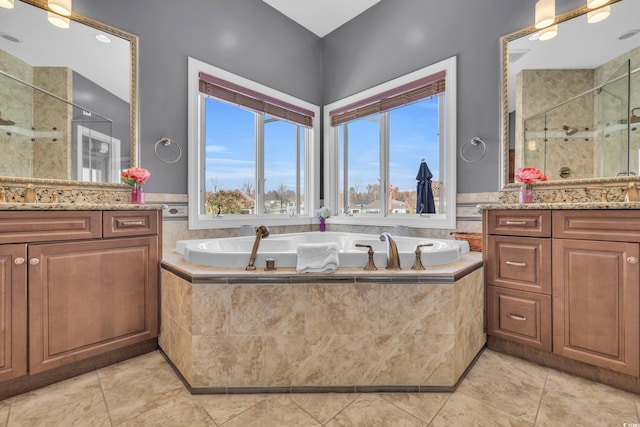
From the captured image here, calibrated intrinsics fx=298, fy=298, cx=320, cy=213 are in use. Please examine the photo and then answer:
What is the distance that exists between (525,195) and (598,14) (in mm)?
1228

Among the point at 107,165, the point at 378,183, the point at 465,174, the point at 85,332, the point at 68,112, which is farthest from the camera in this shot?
the point at 378,183

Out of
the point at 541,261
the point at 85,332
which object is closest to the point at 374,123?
the point at 541,261

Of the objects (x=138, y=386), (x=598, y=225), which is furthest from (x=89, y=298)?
(x=598, y=225)

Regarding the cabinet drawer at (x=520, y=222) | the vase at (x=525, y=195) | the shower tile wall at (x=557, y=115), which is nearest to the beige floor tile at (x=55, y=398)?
the cabinet drawer at (x=520, y=222)

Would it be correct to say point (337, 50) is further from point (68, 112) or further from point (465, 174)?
point (68, 112)

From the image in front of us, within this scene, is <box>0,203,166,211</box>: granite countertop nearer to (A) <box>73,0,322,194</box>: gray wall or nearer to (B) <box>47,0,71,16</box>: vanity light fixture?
(A) <box>73,0,322,194</box>: gray wall

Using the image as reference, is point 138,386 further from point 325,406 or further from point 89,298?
point 325,406

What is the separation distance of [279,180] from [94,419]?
2427mm

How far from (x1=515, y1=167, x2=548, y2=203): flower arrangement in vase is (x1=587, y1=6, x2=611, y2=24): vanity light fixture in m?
1.00

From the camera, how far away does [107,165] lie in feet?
6.84

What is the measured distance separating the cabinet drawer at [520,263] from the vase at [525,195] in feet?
1.31

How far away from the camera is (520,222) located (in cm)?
181

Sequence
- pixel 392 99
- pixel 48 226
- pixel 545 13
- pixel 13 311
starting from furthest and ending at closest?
pixel 392 99
pixel 545 13
pixel 48 226
pixel 13 311

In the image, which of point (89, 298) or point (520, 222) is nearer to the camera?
point (89, 298)
